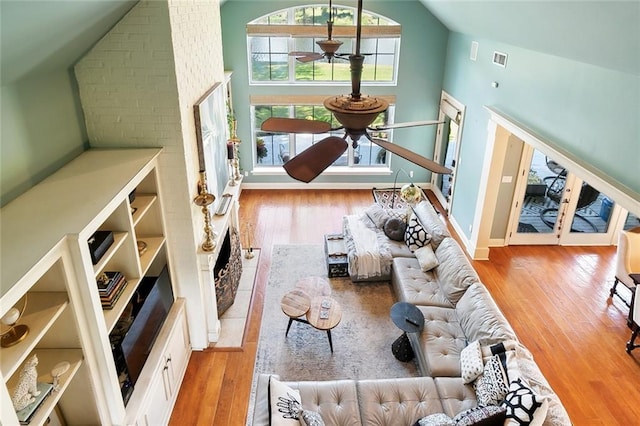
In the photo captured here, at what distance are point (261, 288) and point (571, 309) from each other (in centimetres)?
414

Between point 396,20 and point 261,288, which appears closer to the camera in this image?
point 261,288

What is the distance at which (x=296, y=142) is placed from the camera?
9023mm

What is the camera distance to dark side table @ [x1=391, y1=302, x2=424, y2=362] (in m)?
4.69

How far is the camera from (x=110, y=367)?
305 cm

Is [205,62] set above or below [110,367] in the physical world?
above

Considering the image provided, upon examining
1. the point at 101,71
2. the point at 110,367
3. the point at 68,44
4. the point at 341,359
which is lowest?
the point at 341,359

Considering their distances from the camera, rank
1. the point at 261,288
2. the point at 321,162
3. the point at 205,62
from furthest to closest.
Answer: the point at 261,288
the point at 205,62
the point at 321,162

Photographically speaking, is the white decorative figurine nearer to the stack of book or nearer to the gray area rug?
the stack of book

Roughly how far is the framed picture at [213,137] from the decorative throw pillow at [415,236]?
2.65 metres

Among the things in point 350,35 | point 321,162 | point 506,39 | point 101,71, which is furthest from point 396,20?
point 321,162

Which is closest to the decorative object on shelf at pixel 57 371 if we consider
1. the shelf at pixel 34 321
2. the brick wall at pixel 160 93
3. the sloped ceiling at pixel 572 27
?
the shelf at pixel 34 321

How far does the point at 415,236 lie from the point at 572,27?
319 centimetres

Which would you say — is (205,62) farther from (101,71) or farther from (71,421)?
(71,421)

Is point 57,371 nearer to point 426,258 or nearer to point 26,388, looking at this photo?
point 26,388
